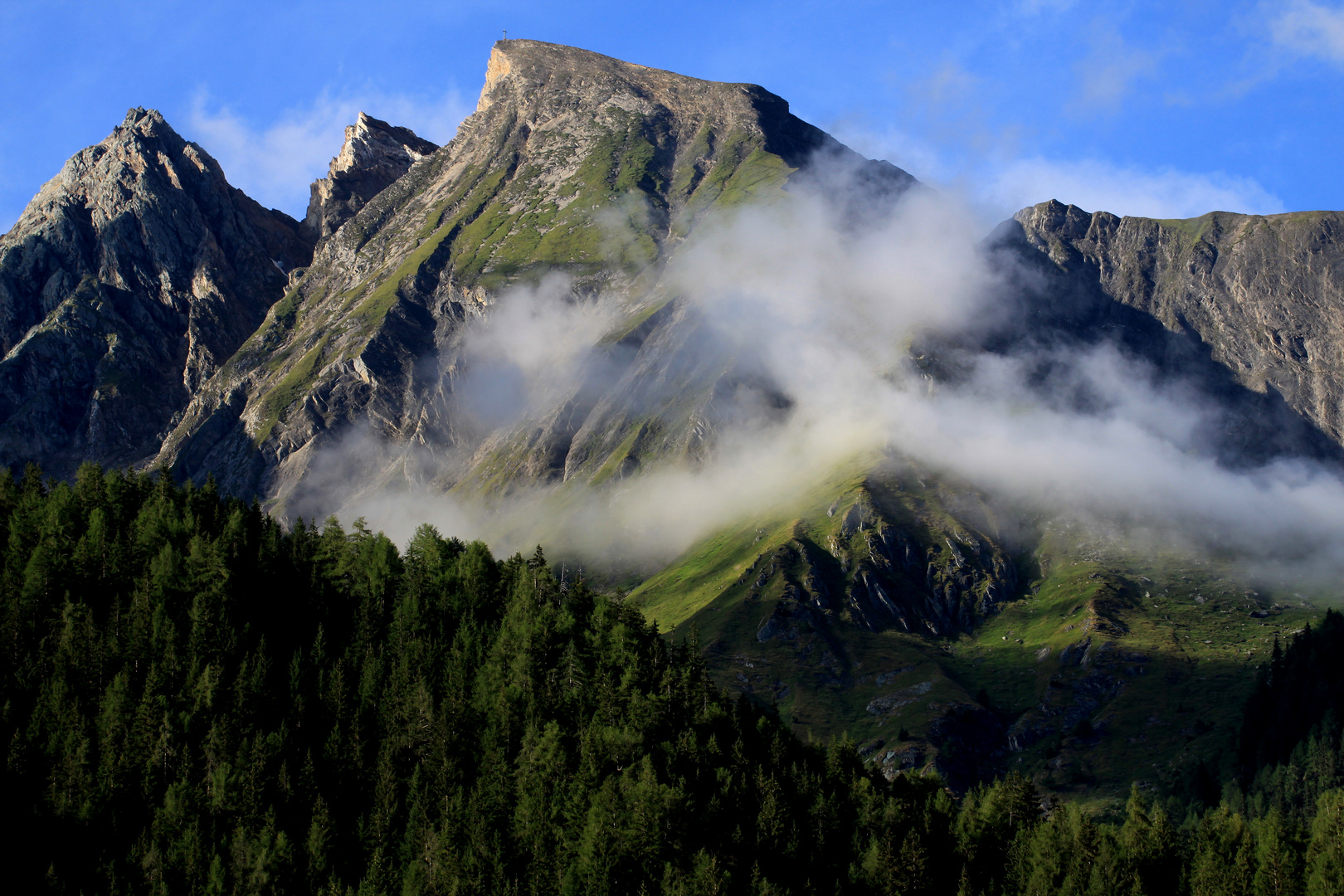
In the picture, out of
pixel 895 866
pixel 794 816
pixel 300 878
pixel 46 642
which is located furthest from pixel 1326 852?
pixel 46 642

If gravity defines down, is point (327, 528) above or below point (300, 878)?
above

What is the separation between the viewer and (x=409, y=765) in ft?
496

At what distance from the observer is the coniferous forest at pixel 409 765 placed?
132250 millimetres

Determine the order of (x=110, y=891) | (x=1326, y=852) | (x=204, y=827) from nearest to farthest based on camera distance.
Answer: (x=110, y=891), (x=204, y=827), (x=1326, y=852)

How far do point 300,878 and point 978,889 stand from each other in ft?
284

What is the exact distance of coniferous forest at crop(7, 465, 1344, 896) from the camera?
132 meters

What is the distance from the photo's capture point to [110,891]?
4870 inches

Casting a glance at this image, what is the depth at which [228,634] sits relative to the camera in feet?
516

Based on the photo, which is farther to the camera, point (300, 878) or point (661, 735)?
point (661, 735)

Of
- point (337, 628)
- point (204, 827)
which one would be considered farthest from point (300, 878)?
point (337, 628)

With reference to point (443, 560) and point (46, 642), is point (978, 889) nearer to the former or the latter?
point (443, 560)

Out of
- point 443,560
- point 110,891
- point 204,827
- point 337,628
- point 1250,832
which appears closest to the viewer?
point 110,891

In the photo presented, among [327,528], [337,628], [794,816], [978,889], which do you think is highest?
[327,528]

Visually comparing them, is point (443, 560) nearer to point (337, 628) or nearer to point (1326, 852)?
point (337, 628)
